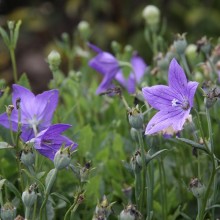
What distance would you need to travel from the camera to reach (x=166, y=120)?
99cm

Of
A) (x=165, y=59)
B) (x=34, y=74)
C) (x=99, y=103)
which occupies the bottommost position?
(x=34, y=74)

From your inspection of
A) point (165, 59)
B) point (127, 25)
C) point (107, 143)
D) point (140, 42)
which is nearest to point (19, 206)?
point (107, 143)

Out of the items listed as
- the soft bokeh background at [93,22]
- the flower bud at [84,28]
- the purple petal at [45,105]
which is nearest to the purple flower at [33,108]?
the purple petal at [45,105]

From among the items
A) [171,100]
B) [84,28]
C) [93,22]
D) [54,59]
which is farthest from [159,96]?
[93,22]

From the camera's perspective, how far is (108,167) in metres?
1.30

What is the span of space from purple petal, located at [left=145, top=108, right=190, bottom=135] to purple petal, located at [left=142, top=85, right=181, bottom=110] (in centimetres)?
1

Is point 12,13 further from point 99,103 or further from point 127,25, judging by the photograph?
point 99,103

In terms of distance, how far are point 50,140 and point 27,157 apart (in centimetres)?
10

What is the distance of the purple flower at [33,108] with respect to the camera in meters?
1.13

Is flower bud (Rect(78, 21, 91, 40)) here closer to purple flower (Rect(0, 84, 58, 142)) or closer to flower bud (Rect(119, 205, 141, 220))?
purple flower (Rect(0, 84, 58, 142))

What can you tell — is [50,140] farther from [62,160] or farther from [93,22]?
[93,22]

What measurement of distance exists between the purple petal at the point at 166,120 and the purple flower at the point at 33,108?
210mm

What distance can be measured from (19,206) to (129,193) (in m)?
0.18

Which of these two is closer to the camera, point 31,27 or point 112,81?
point 112,81
